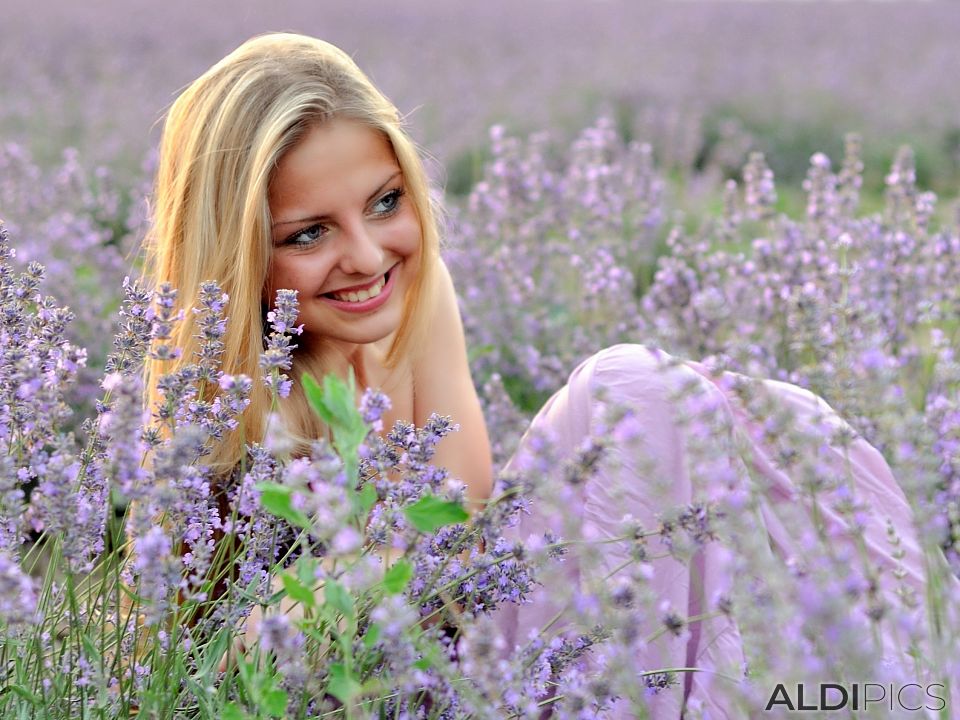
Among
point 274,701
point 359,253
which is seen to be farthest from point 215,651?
point 359,253

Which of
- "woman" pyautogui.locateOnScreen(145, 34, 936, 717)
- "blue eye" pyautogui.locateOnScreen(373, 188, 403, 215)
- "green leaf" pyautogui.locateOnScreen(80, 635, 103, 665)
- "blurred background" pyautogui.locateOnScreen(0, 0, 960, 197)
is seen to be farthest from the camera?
"blurred background" pyautogui.locateOnScreen(0, 0, 960, 197)

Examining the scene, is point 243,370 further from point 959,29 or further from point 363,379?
point 959,29

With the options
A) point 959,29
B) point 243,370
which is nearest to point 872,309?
point 243,370

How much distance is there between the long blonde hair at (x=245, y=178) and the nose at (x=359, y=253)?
0.44ft

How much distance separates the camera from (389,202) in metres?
2.16

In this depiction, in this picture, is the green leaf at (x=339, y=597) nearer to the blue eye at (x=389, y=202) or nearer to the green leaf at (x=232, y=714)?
the green leaf at (x=232, y=714)

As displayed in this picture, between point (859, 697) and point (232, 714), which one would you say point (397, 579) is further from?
point (859, 697)

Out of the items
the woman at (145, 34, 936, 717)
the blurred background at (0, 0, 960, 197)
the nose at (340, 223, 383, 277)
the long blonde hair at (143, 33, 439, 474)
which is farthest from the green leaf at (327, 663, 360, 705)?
the blurred background at (0, 0, 960, 197)

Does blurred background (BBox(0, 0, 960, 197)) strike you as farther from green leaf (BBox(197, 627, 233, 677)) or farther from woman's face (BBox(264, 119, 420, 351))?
green leaf (BBox(197, 627, 233, 677))

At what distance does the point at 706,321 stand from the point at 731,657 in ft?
3.66

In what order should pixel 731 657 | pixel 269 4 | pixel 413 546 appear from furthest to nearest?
pixel 269 4, pixel 731 657, pixel 413 546

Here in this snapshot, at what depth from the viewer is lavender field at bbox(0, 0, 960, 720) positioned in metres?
1.09

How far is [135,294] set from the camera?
1453mm

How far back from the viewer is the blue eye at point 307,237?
2.04 metres
